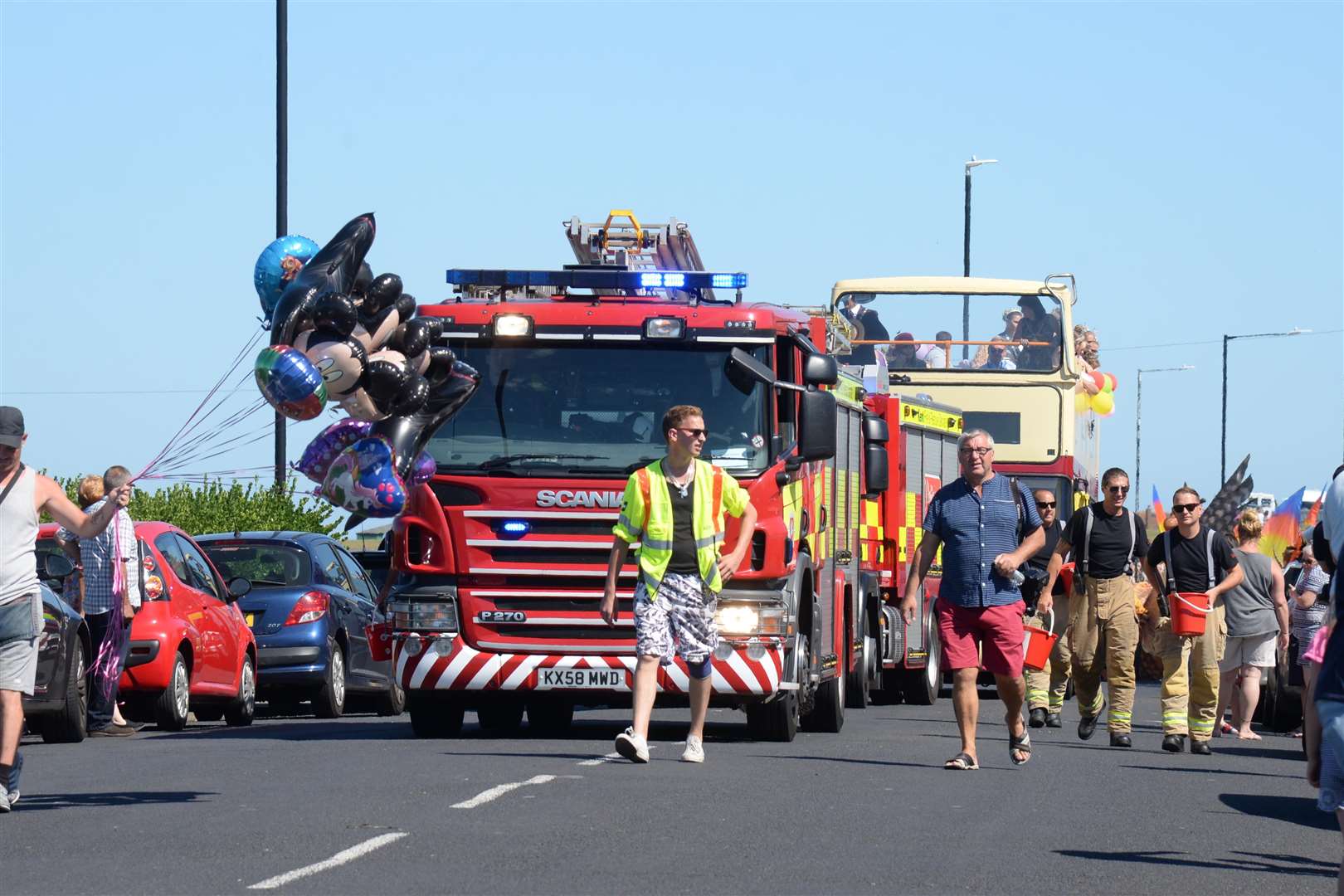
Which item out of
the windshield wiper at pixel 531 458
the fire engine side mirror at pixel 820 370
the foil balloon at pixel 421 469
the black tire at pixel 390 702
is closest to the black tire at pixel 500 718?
the windshield wiper at pixel 531 458

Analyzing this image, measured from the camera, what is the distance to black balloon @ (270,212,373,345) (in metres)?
11.4

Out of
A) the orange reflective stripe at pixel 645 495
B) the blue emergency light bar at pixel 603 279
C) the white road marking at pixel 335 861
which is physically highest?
the blue emergency light bar at pixel 603 279

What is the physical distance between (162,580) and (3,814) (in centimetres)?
687

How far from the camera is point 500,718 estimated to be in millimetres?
17844

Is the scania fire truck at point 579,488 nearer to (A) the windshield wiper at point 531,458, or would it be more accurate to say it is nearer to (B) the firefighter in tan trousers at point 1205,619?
(A) the windshield wiper at point 531,458

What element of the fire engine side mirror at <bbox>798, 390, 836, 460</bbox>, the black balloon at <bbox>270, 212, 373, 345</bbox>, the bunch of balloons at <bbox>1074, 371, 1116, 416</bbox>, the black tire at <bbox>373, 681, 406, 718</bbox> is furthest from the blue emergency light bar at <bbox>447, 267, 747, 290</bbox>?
the bunch of balloons at <bbox>1074, 371, 1116, 416</bbox>

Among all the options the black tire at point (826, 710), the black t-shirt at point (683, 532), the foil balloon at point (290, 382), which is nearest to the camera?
the foil balloon at point (290, 382)

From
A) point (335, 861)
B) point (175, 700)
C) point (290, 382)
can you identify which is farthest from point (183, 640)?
point (335, 861)

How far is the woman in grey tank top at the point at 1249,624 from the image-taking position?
62.3 ft

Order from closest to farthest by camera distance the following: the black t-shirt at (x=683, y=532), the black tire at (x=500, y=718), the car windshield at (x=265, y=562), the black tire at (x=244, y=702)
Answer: the black t-shirt at (x=683, y=532) → the black tire at (x=500, y=718) → the black tire at (x=244, y=702) → the car windshield at (x=265, y=562)

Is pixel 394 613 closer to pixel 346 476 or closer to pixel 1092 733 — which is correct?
pixel 346 476

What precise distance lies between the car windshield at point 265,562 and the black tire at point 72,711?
390 centimetres

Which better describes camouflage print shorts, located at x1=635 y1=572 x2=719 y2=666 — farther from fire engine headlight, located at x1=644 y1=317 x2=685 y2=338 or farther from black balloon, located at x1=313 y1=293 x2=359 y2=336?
black balloon, located at x1=313 y1=293 x2=359 y2=336

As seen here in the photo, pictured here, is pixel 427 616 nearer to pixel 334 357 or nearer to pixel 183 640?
pixel 183 640
